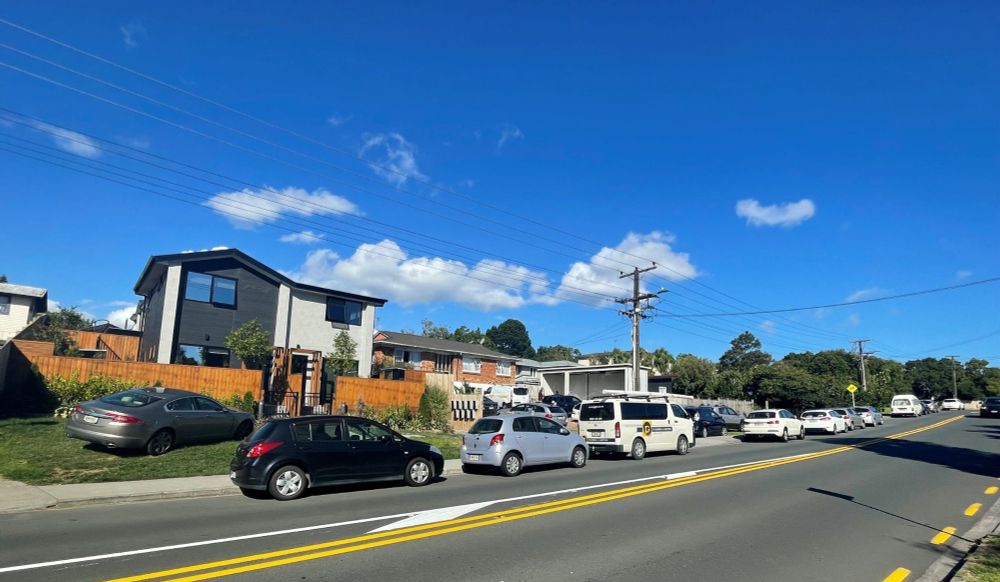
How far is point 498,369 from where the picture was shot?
5444 cm

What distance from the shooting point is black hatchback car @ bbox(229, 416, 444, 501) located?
11242mm

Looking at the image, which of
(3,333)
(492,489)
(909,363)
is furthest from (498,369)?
(909,363)

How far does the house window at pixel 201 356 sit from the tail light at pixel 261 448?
19118 millimetres

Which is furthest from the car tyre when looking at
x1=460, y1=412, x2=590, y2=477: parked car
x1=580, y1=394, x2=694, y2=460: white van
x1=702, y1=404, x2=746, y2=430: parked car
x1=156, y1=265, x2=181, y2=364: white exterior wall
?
x1=156, y1=265, x2=181, y2=364: white exterior wall

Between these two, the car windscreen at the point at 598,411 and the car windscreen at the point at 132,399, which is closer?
the car windscreen at the point at 132,399

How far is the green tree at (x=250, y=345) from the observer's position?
28.8 metres

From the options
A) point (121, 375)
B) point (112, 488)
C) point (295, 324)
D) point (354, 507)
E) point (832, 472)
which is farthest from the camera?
point (295, 324)

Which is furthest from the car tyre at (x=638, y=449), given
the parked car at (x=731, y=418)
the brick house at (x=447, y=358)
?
the brick house at (x=447, y=358)

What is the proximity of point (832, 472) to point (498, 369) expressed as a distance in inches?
1543

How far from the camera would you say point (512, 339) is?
398ft

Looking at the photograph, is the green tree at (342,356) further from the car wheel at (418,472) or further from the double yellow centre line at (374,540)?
the double yellow centre line at (374,540)

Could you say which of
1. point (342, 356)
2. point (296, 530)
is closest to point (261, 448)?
point (296, 530)

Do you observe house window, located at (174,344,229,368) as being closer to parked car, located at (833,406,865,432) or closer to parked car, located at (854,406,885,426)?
parked car, located at (833,406,865,432)

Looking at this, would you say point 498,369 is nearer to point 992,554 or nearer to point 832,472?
point 832,472
